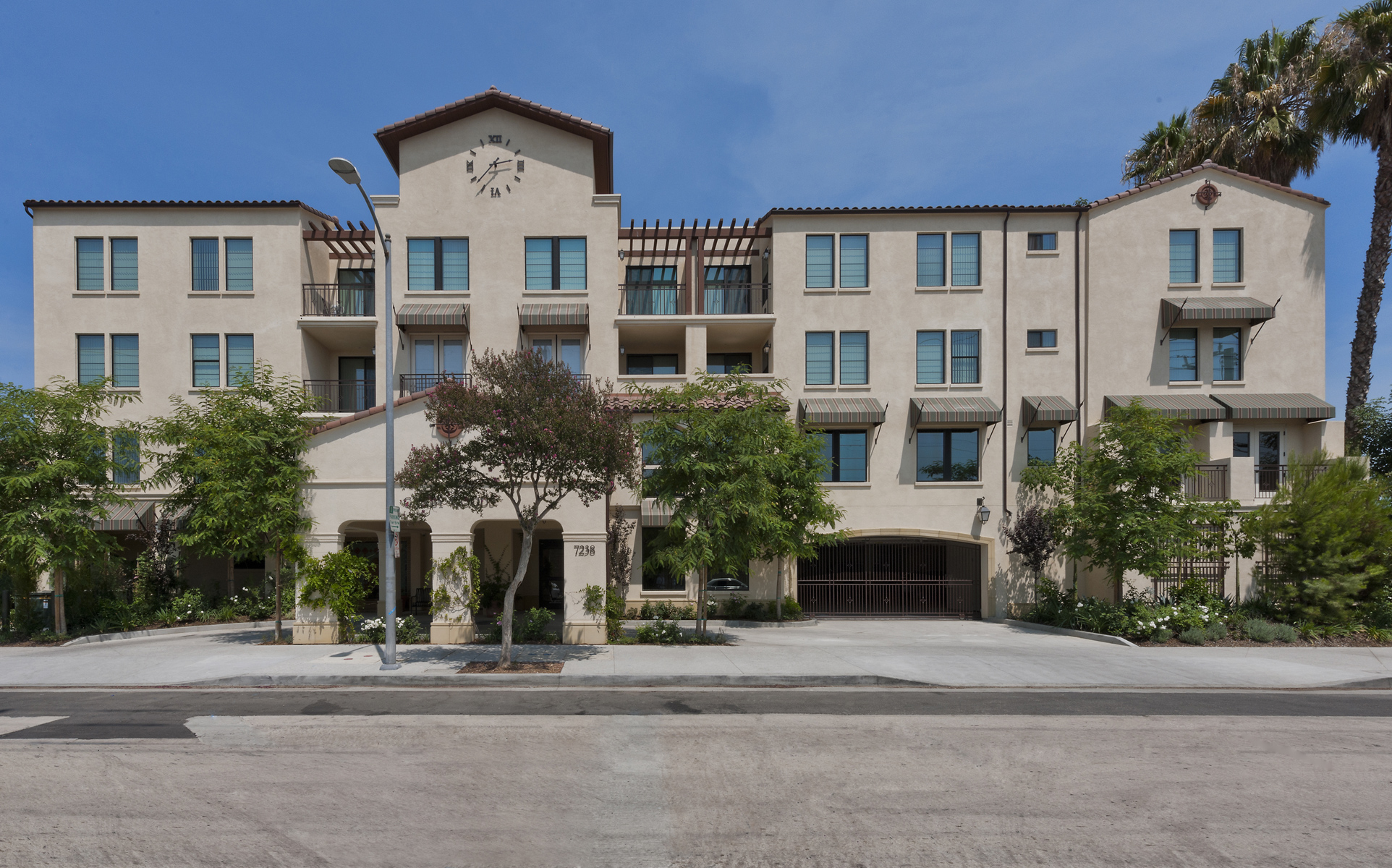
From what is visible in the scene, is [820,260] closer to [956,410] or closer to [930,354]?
[930,354]

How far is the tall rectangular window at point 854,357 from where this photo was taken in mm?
23406

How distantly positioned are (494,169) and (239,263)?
8.91m

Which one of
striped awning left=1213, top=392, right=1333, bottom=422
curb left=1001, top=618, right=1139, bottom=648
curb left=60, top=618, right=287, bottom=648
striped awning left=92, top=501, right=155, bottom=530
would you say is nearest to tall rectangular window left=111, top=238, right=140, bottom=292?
striped awning left=92, top=501, right=155, bottom=530

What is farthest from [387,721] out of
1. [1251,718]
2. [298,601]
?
[1251,718]

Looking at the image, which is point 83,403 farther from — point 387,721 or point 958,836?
point 958,836

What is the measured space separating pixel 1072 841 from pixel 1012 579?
1807cm

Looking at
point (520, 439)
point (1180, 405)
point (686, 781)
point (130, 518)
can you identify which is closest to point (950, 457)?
point (1180, 405)

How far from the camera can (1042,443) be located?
917 inches

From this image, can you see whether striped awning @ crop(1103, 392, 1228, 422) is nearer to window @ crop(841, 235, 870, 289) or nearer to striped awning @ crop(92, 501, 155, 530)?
window @ crop(841, 235, 870, 289)

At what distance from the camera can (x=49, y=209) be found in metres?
22.4

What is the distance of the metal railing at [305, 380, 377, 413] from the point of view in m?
23.3

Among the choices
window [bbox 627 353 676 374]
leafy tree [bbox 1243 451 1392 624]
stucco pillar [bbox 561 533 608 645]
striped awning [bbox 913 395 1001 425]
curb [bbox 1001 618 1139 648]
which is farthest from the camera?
window [bbox 627 353 676 374]

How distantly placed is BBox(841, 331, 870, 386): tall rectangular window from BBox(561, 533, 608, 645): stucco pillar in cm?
1098

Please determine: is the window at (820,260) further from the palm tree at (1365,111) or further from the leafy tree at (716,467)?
the palm tree at (1365,111)
